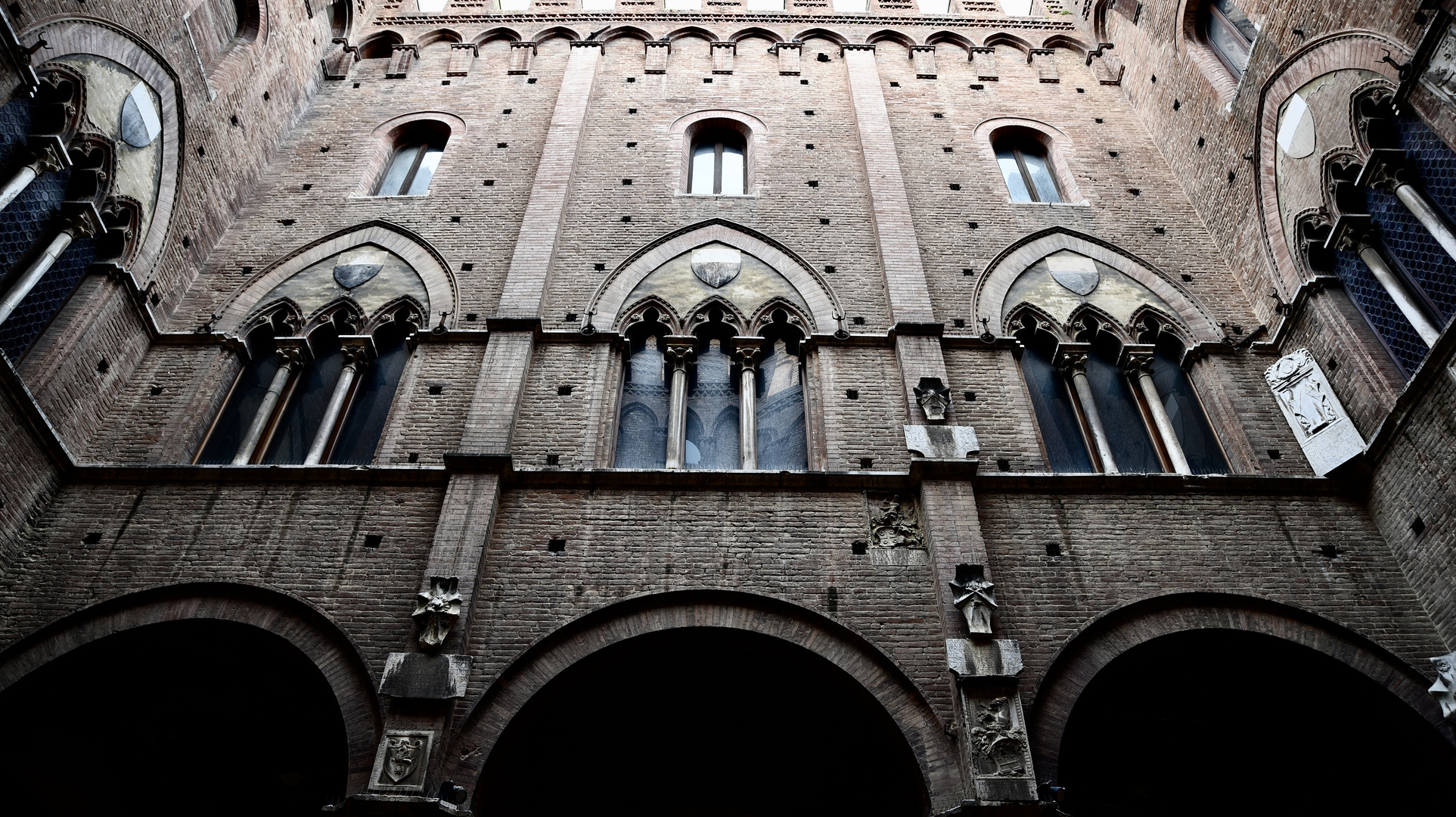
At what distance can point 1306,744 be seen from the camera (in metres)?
7.43

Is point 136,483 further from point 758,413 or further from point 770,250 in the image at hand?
point 770,250

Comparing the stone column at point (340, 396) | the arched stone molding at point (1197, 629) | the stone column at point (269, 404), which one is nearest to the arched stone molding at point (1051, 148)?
the arched stone molding at point (1197, 629)

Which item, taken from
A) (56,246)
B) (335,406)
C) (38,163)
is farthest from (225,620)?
(38,163)

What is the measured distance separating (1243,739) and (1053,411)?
3168 mm

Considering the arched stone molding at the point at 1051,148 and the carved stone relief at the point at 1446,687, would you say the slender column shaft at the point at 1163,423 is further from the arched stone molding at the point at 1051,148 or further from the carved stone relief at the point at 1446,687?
the arched stone molding at the point at 1051,148

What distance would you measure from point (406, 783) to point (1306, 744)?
658cm

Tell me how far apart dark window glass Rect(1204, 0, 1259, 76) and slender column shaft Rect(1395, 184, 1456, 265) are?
121 inches

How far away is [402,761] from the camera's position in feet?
19.5

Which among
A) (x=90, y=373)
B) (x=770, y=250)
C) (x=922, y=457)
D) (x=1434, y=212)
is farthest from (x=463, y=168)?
(x=1434, y=212)

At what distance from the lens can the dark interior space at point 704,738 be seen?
682cm

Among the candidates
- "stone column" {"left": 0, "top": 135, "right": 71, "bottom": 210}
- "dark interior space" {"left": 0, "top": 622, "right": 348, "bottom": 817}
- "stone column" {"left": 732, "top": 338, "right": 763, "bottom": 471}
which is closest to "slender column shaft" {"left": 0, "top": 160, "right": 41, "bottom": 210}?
"stone column" {"left": 0, "top": 135, "right": 71, "bottom": 210}

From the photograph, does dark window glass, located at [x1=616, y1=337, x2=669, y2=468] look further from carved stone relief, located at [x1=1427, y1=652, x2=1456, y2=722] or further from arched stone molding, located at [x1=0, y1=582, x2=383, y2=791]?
carved stone relief, located at [x1=1427, y1=652, x2=1456, y2=722]

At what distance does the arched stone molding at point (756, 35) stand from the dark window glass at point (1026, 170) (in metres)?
3.73

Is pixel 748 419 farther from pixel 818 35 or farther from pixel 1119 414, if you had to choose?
pixel 818 35
